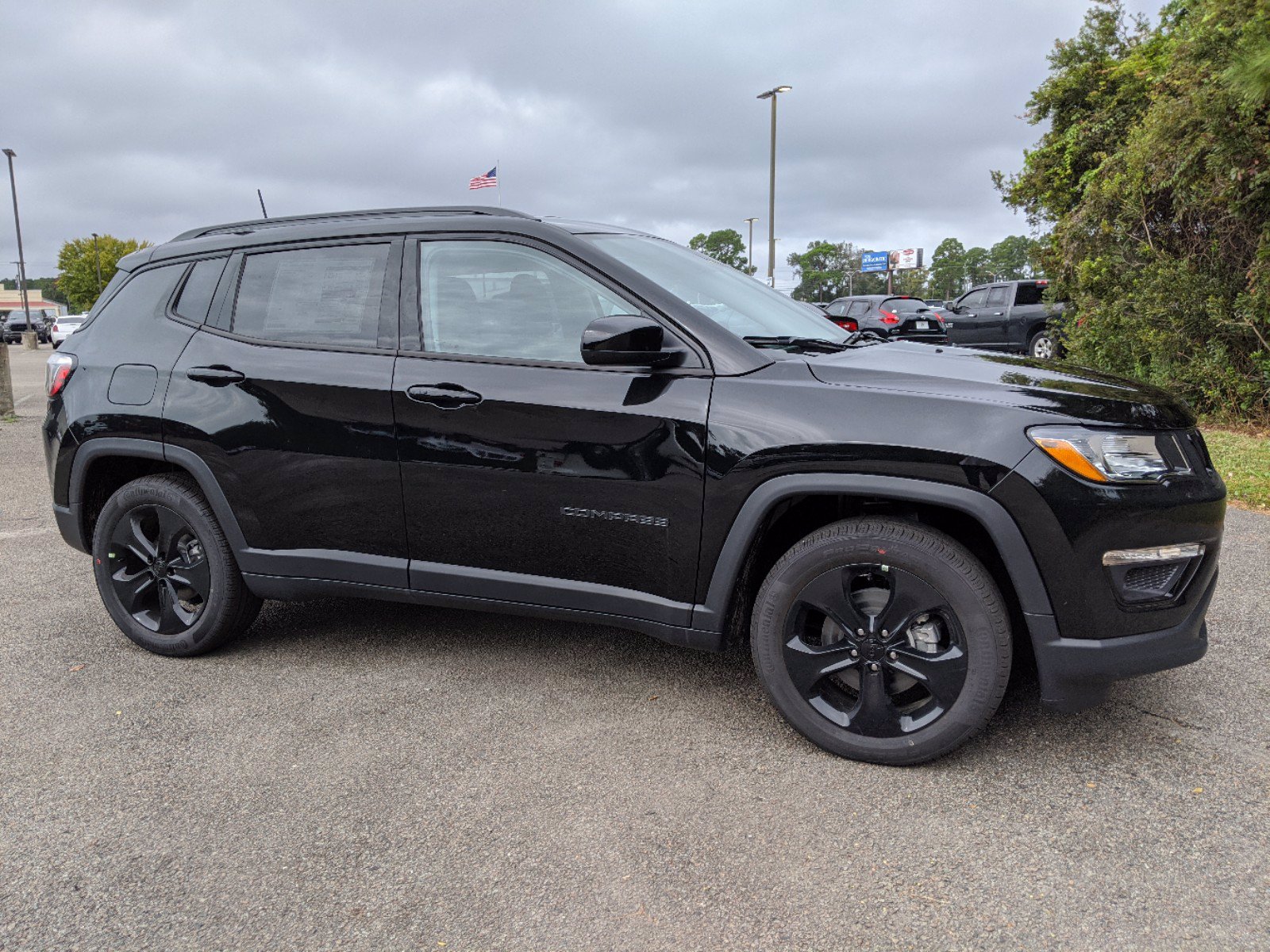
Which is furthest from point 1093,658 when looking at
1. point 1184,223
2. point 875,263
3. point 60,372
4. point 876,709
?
point 875,263

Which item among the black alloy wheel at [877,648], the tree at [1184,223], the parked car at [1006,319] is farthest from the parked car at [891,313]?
the black alloy wheel at [877,648]

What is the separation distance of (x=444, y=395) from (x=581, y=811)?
4.79ft

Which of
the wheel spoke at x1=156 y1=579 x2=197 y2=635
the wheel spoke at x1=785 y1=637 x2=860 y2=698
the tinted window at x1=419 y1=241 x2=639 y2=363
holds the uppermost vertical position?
the tinted window at x1=419 y1=241 x2=639 y2=363

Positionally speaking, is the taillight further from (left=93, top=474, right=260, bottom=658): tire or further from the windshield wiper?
the windshield wiper

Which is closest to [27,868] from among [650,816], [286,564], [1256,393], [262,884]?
[262,884]

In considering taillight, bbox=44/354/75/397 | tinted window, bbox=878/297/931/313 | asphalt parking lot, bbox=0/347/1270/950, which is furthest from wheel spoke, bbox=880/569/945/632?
tinted window, bbox=878/297/931/313

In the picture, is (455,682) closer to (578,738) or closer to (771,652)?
(578,738)

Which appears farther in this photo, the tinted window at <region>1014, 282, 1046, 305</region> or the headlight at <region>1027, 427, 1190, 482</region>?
the tinted window at <region>1014, 282, 1046, 305</region>

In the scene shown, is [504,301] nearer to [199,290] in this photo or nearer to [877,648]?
[199,290]

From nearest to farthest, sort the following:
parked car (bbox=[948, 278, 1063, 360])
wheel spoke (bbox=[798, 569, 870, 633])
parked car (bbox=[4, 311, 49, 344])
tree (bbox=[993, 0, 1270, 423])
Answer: wheel spoke (bbox=[798, 569, 870, 633]), tree (bbox=[993, 0, 1270, 423]), parked car (bbox=[948, 278, 1063, 360]), parked car (bbox=[4, 311, 49, 344])

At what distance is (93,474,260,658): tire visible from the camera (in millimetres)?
3674

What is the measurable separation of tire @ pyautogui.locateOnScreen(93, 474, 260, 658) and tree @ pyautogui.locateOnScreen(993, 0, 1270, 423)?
286 inches

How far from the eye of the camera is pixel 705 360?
2.93 metres

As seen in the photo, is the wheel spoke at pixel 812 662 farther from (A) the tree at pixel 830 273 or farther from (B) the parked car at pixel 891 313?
(A) the tree at pixel 830 273
